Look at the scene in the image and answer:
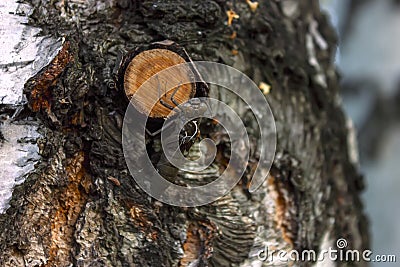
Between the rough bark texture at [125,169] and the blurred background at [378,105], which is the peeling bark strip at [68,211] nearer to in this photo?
the rough bark texture at [125,169]

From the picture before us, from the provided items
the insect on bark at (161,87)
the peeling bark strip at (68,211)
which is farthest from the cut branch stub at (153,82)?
the peeling bark strip at (68,211)

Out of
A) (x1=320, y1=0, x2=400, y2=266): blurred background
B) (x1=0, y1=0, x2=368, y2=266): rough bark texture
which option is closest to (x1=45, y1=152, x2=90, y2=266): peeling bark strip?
(x1=0, y1=0, x2=368, y2=266): rough bark texture

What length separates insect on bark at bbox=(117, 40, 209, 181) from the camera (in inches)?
25.3

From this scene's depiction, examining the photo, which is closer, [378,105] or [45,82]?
[45,82]

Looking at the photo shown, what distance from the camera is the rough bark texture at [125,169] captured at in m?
0.63

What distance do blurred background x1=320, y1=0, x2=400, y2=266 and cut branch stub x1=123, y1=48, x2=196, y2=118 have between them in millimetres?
1062

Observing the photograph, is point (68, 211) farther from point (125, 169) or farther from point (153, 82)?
Answer: point (153, 82)

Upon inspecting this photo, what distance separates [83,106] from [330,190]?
20.0 inches

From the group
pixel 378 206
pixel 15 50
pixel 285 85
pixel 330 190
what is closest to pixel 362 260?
pixel 330 190

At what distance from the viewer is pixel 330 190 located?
95cm

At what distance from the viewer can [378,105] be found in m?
1.59

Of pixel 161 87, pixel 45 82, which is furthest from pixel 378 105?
pixel 45 82

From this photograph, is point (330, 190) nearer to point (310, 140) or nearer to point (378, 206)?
point (310, 140)

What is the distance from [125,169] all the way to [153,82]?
124mm
